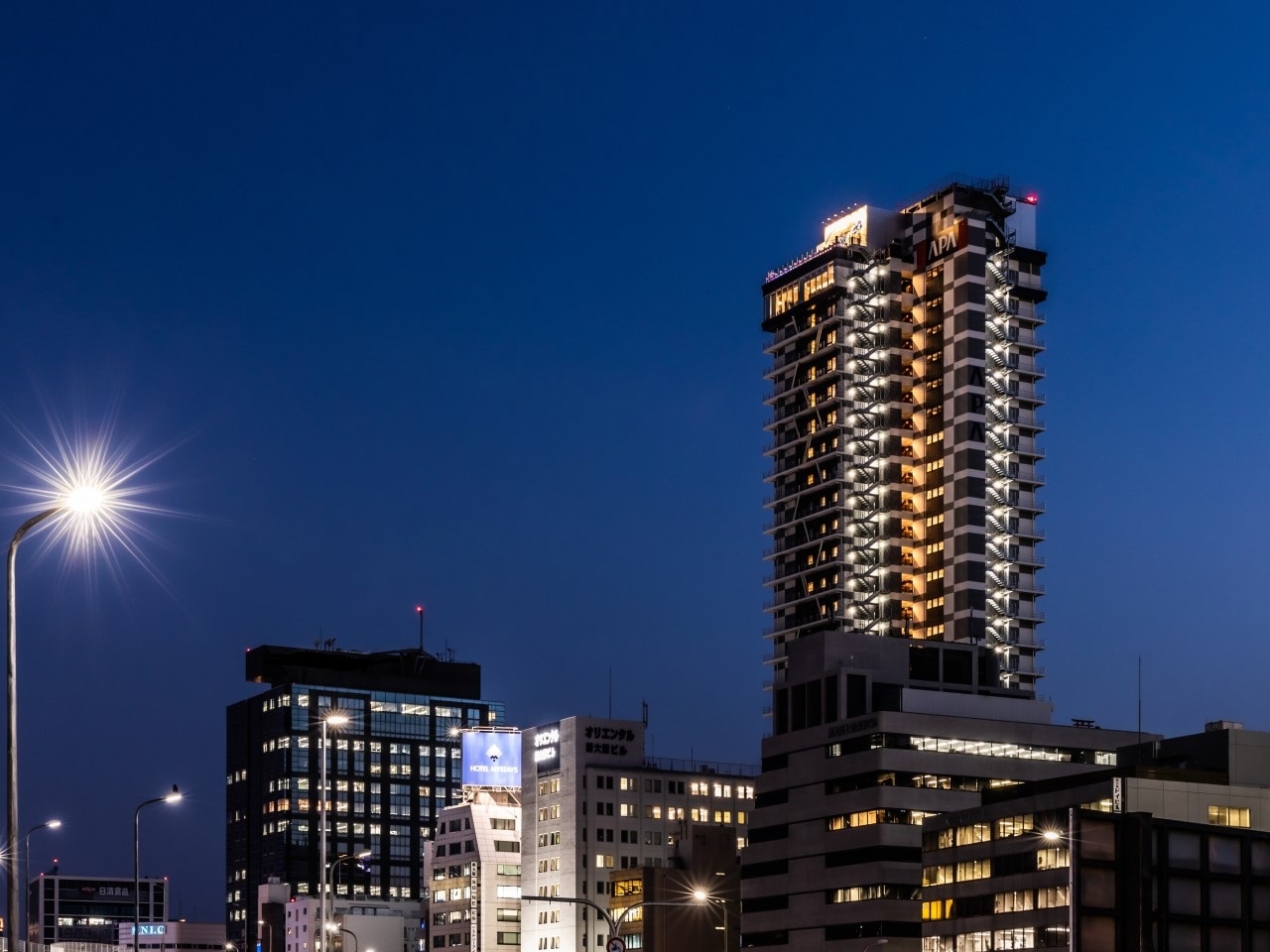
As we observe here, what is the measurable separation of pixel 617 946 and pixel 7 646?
155 feet

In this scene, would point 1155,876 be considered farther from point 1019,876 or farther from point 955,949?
point 955,949

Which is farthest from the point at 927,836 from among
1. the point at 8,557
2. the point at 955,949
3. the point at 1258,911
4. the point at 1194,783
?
the point at 8,557

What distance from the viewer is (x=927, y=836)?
19662 cm

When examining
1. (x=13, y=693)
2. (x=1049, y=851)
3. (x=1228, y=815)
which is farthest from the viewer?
(x=1228, y=815)

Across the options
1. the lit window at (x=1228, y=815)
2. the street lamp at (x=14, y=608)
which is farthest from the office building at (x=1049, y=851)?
the street lamp at (x=14, y=608)

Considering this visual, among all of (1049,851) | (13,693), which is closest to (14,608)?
(13,693)

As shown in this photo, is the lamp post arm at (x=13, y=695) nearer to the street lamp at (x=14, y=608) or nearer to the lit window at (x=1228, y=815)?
the street lamp at (x=14, y=608)

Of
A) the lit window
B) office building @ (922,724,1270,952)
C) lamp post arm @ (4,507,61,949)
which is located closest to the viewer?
lamp post arm @ (4,507,61,949)

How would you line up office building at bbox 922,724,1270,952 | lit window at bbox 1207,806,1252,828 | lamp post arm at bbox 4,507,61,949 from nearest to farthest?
lamp post arm at bbox 4,507,61,949
office building at bbox 922,724,1270,952
lit window at bbox 1207,806,1252,828

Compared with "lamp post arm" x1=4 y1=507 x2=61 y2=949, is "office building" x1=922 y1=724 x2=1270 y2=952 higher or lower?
lower

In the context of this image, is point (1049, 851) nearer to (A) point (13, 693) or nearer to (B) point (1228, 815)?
(B) point (1228, 815)

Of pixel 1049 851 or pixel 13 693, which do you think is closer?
pixel 13 693

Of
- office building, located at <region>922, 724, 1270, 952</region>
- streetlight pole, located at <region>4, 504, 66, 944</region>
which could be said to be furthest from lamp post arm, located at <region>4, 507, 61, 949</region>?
office building, located at <region>922, 724, 1270, 952</region>

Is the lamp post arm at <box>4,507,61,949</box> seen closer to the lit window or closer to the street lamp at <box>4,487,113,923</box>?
the street lamp at <box>4,487,113,923</box>
